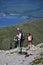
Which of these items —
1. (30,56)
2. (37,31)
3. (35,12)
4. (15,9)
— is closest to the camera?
(30,56)

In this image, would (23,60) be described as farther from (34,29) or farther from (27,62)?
(34,29)

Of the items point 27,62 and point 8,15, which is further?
point 8,15

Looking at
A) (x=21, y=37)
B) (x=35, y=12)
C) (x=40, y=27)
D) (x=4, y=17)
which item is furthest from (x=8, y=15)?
(x=21, y=37)

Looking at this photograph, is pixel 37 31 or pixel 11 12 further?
pixel 11 12

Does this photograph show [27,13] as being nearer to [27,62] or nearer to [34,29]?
[34,29]

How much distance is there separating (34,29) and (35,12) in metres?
51.9

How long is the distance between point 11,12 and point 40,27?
57684 millimetres

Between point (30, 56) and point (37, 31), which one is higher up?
point (30, 56)

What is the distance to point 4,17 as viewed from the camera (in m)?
138

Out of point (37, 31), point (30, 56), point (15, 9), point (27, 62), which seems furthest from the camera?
point (15, 9)

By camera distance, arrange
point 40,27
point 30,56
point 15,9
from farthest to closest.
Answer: point 15,9
point 40,27
point 30,56

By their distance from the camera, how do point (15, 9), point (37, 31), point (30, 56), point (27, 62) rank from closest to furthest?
point (27, 62)
point (30, 56)
point (37, 31)
point (15, 9)

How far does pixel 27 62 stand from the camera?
16844 mm

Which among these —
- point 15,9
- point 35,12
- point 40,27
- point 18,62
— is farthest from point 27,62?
point 15,9
